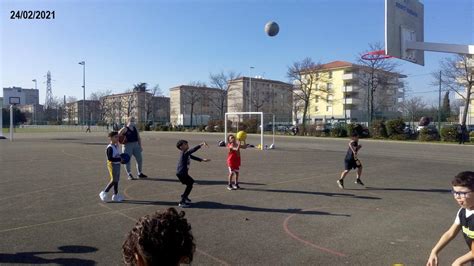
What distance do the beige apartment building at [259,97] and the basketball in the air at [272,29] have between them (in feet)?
184

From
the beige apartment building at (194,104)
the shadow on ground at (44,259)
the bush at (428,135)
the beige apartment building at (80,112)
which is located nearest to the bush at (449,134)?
the bush at (428,135)

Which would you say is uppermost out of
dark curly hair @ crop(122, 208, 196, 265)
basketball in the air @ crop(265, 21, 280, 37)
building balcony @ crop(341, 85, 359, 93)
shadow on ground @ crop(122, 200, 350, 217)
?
building balcony @ crop(341, 85, 359, 93)

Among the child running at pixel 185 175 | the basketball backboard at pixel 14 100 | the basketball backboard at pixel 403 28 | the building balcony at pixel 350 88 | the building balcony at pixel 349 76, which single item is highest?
the building balcony at pixel 349 76

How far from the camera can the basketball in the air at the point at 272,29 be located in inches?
837

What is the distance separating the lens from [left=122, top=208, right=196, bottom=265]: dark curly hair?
1584 mm

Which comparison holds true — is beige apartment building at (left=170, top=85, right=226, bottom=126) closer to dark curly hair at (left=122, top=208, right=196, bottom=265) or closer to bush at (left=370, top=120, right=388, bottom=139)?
bush at (left=370, top=120, right=388, bottom=139)

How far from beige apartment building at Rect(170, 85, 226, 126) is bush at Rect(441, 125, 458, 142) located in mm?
45937

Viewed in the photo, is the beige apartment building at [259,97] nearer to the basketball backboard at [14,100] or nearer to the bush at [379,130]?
the bush at [379,130]

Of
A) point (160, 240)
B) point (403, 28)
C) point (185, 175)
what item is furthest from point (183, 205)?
point (160, 240)

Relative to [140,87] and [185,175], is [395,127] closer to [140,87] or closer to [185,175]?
[185,175]

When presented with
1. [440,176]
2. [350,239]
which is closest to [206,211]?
[350,239]

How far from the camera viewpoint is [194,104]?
94188 mm

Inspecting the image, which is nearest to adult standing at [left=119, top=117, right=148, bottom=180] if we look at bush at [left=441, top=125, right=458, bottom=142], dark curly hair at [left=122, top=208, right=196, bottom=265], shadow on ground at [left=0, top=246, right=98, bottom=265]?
shadow on ground at [left=0, top=246, right=98, bottom=265]

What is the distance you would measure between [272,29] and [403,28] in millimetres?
14166
